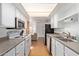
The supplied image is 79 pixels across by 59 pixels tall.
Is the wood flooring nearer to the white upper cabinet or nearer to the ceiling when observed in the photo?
the ceiling

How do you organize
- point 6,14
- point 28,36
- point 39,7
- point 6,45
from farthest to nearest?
point 39,7 < point 28,36 < point 6,14 < point 6,45

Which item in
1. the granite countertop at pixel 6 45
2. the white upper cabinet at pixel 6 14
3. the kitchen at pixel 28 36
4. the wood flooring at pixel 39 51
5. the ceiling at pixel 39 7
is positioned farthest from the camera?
the wood flooring at pixel 39 51

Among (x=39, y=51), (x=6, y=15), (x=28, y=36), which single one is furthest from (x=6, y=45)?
(x=39, y=51)

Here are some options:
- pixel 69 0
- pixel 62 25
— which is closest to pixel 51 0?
pixel 69 0

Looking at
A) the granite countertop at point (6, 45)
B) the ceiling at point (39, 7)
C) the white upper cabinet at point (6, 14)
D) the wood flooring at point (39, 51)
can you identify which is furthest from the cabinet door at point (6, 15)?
the wood flooring at point (39, 51)

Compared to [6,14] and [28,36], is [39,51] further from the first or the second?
[6,14]

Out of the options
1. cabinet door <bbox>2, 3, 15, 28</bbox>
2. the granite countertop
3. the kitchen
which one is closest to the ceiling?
the kitchen

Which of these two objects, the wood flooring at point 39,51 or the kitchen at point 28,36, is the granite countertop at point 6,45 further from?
the wood flooring at point 39,51

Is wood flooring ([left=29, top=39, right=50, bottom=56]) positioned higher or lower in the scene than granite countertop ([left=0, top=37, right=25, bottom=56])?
lower

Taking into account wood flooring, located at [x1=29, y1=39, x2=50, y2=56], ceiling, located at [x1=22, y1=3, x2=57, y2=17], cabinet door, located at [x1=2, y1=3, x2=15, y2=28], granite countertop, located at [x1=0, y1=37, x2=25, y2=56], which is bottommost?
wood flooring, located at [x1=29, y1=39, x2=50, y2=56]

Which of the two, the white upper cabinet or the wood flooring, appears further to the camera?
the wood flooring

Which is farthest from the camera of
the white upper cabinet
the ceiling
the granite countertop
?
the ceiling

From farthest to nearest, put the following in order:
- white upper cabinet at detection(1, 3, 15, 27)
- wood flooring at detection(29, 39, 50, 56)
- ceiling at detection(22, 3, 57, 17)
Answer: wood flooring at detection(29, 39, 50, 56)
ceiling at detection(22, 3, 57, 17)
white upper cabinet at detection(1, 3, 15, 27)

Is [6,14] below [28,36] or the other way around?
the other way around
